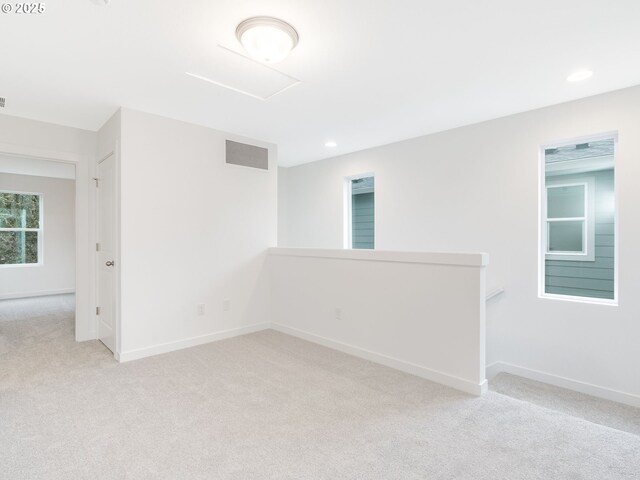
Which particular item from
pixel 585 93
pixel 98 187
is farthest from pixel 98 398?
pixel 585 93

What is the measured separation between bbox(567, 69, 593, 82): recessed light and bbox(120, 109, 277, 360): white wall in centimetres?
335

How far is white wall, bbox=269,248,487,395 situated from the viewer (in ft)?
8.97

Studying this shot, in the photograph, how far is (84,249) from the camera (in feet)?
13.4

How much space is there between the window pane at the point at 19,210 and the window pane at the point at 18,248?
0.66 feet

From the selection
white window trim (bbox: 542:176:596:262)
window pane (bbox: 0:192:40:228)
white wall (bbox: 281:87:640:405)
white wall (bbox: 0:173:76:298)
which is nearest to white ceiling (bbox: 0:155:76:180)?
white wall (bbox: 0:173:76:298)

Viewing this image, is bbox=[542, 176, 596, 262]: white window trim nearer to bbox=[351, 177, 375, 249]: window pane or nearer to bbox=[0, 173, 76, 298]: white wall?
bbox=[351, 177, 375, 249]: window pane

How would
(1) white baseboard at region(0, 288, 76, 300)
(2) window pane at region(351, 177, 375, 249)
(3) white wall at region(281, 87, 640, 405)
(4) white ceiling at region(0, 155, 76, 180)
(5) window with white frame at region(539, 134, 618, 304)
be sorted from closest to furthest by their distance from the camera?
1. (3) white wall at region(281, 87, 640, 405)
2. (5) window with white frame at region(539, 134, 618, 304)
3. (2) window pane at region(351, 177, 375, 249)
4. (4) white ceiling at region(0, 155, 76, 180)
5. (1) white baseboard at region(0, 288, 76, 300)

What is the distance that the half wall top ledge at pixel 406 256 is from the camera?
269cm

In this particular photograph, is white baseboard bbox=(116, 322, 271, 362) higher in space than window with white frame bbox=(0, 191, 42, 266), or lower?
lower

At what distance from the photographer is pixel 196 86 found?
296 centimetres

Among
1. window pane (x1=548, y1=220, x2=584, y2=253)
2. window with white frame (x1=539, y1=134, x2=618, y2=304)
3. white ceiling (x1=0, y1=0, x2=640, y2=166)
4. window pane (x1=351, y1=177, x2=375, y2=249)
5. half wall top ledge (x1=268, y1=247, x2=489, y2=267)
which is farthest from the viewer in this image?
window pane (x1=351, y1=177, x2=375, y2=249)

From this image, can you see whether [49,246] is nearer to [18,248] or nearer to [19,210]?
[18,248]

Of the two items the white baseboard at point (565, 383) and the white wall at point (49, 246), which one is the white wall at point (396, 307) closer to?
the white baseboard at point (565, 383)

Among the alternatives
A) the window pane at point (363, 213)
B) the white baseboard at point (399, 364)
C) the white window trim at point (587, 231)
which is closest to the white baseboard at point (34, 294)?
the white baseboard at point (399, 364)
